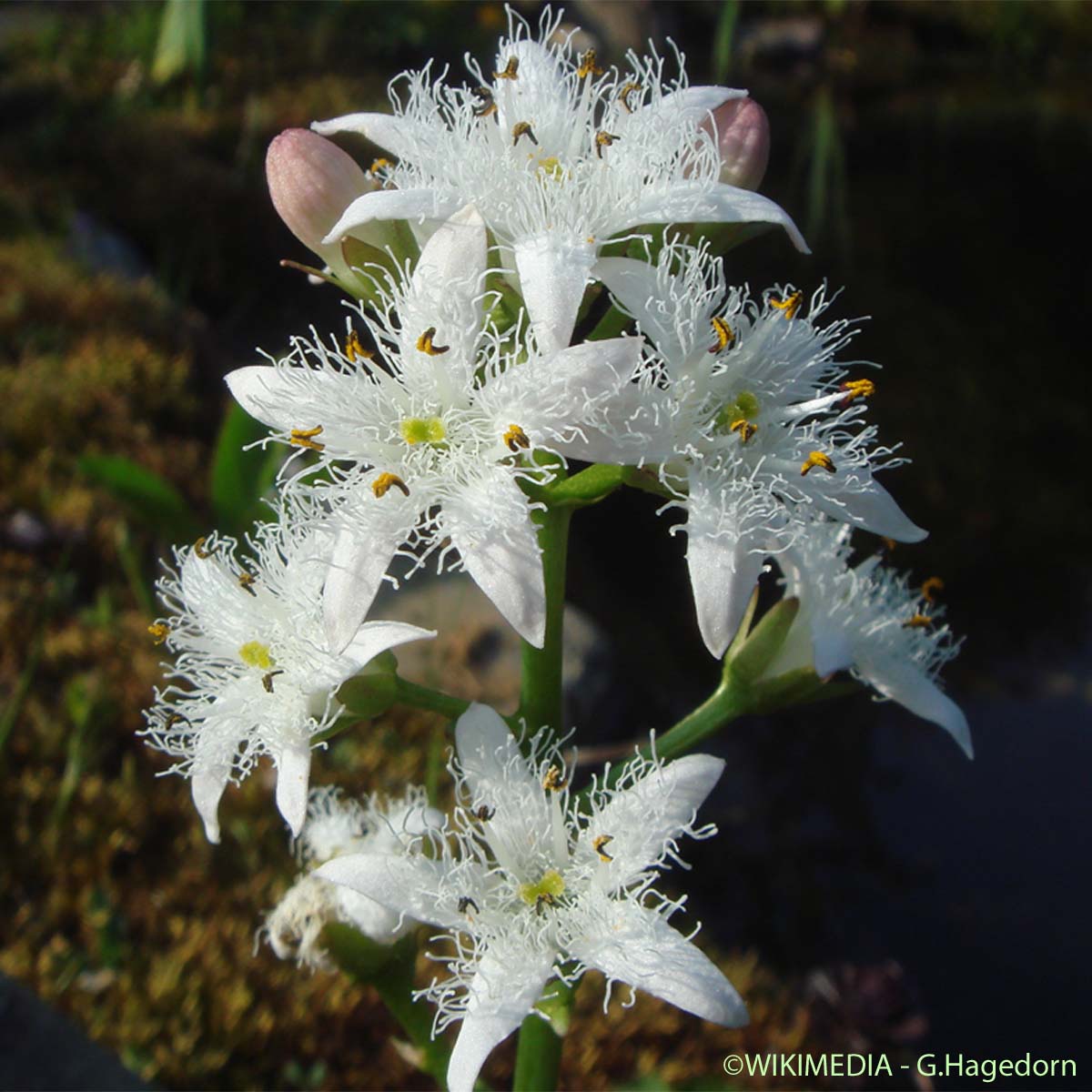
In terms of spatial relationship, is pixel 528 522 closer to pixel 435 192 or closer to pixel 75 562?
pixel 435 192

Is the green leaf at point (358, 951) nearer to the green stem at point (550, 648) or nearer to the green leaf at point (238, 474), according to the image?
the green stem at point (550, 648)

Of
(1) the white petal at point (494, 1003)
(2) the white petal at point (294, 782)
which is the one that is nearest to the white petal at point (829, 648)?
(1) the white petal at point (494, 1003)

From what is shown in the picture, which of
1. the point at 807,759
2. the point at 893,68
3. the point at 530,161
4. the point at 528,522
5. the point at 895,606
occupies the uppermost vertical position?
the point at 530,161

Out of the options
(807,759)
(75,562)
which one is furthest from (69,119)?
(807,759)

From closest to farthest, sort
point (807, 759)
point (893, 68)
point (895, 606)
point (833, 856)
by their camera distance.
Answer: point (895, 606) < point (833, 856) < point (807, 759) < point (893, 68)

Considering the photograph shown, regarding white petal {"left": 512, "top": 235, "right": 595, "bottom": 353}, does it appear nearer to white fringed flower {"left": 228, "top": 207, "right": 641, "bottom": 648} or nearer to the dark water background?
white fringed flower {"left": 228, "top": 207, "right": 641, "bottom": 648}

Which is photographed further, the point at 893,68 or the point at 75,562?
the point at 893,68

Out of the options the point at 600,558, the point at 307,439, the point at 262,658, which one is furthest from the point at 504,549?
the point at 600,558
